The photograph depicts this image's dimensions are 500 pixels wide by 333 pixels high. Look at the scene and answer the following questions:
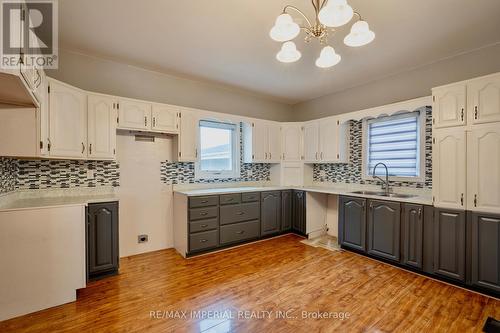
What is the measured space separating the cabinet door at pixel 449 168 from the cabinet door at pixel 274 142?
8.17 feet

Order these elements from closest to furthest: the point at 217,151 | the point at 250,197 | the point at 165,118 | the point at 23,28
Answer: the point at 23,28 → the point at 165,118 → the point at 250,197 → the point at 217,151

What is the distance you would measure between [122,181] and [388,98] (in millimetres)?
4116

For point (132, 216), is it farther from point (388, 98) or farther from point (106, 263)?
point (388, 98)

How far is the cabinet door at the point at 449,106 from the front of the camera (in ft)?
8.23

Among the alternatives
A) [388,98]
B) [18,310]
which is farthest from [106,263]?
[388,98]

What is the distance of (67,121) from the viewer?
2.59 m

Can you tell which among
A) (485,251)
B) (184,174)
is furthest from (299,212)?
(485,251)

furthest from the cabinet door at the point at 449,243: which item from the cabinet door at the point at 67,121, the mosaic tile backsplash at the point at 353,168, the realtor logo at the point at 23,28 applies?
the cabinet door at the point at 67,121

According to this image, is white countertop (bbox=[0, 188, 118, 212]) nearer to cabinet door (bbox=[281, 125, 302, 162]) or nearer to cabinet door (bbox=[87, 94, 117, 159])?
cabinet door (bbox=[87, 94, 117, 159])

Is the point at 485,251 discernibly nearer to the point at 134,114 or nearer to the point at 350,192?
the point at 350,192

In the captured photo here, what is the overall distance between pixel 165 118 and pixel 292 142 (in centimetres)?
240

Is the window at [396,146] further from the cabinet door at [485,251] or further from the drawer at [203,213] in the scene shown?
the drawer at [203,213]

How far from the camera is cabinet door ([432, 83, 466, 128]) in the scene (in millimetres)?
2510

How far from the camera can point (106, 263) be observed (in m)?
2.69
